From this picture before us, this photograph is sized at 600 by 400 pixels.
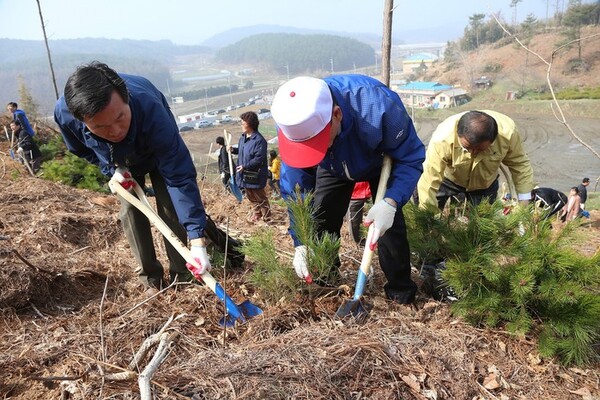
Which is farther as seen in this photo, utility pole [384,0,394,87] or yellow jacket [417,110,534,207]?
utility pole [384,0,394,87]

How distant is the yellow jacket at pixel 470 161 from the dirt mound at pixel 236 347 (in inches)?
29.2

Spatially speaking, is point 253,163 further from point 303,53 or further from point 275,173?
point 303,53

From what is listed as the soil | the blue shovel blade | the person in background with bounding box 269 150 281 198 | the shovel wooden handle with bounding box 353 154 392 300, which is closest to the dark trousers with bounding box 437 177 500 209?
the soil

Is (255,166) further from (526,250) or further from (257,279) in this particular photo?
(526,250)

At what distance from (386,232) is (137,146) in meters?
1.36

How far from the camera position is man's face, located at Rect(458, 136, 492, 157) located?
Answer: 265 centimetres

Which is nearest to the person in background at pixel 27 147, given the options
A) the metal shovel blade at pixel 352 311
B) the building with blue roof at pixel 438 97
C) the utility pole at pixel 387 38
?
the utility pole at pixel 387 38

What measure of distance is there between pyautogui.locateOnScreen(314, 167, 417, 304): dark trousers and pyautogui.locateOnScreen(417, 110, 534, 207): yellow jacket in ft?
1.82

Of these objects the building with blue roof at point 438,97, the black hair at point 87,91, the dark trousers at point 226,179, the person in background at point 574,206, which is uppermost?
the black hair at point 87,91

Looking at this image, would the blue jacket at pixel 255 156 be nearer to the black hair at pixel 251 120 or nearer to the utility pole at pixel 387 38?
the black hair at pixel 251 120

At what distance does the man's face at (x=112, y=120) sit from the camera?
1818 millimetres

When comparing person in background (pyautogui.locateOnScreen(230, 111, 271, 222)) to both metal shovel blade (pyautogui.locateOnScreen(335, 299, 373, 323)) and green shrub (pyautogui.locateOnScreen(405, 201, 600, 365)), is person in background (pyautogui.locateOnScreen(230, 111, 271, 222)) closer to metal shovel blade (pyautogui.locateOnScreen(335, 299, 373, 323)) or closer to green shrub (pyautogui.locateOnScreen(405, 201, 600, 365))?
metal shovel blade (pyautogui.locateOnScreen(335, 299, 373, 323))

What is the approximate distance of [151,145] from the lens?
216 centimetres

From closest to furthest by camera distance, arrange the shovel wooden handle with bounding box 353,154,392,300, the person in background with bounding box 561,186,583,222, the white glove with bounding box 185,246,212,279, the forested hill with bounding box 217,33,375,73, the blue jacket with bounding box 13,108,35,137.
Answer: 1. the shovel wooden handle with bounding box 353,154,392,300
2. the white glove with bounding box 185,246,212,279
3. the person in background with bounding box 561,186,583,222
4. the blue jacket with bounding box 13,108,35,137
5. the forested hill with bounding box 217,33,375,73
